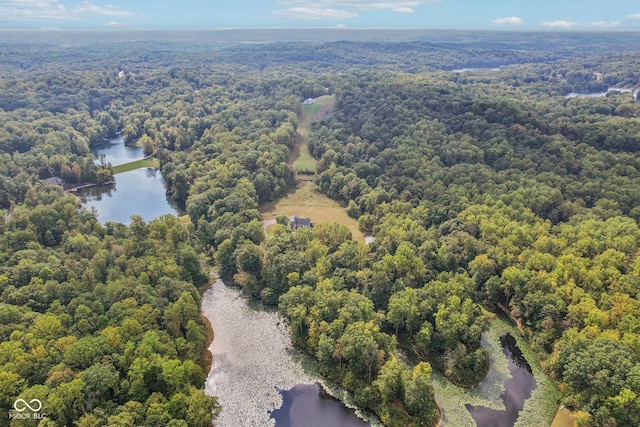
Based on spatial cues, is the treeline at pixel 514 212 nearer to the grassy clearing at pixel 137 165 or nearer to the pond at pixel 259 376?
the pond at pixel 259 376

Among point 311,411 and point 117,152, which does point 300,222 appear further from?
point 117,152

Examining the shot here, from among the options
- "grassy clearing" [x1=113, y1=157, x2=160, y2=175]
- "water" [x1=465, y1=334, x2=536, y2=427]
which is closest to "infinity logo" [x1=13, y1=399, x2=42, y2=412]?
"water" [x1=465, y1=334, x2=536, y2=427]

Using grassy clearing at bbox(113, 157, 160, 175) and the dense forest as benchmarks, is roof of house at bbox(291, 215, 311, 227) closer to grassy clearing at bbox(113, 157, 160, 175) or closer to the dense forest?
the dense forest

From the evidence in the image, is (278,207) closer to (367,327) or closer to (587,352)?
(367,327)

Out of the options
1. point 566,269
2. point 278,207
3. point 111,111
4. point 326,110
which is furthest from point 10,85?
point 566,269

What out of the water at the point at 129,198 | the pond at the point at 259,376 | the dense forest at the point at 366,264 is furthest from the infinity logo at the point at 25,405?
the water at the point at 129,198
